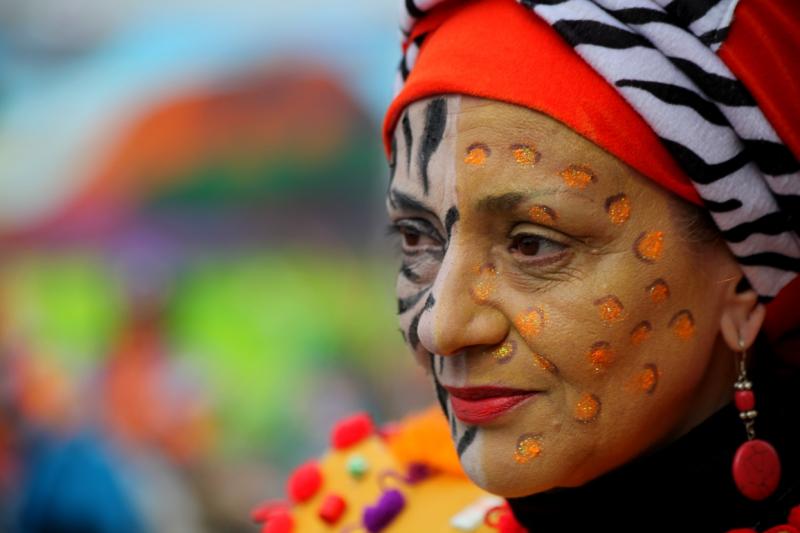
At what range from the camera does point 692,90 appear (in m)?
1.78

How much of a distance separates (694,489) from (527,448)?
309 mm

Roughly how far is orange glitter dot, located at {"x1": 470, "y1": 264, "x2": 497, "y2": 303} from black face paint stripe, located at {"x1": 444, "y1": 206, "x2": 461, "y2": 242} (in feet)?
0.28

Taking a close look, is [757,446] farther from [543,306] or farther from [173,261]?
[173,261]

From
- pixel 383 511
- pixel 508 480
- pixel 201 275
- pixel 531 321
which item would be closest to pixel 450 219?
pixel 531 321

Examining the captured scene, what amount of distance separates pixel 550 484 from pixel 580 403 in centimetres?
14

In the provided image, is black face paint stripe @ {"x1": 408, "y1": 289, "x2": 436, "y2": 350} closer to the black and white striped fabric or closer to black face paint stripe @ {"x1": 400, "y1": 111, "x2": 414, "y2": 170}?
black face paint stripe @ {"x1": 400, "y1": 111, "x2": 414, "y2": 170}

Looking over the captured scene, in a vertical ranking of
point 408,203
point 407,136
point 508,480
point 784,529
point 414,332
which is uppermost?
point 407,136

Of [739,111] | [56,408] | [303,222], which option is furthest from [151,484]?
[739,111]

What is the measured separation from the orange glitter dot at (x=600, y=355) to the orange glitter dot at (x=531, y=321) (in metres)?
0.09

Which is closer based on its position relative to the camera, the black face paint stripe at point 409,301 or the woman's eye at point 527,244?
the woman's eye at point 527,244

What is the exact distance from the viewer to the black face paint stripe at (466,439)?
186 cm

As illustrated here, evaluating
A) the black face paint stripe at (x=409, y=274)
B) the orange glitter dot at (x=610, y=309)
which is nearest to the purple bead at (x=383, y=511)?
the black face paint stripe at (x=409, y=274)

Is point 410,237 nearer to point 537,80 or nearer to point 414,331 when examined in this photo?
point 414,331

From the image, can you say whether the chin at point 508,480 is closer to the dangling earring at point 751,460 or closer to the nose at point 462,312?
the nose at point 462,312
